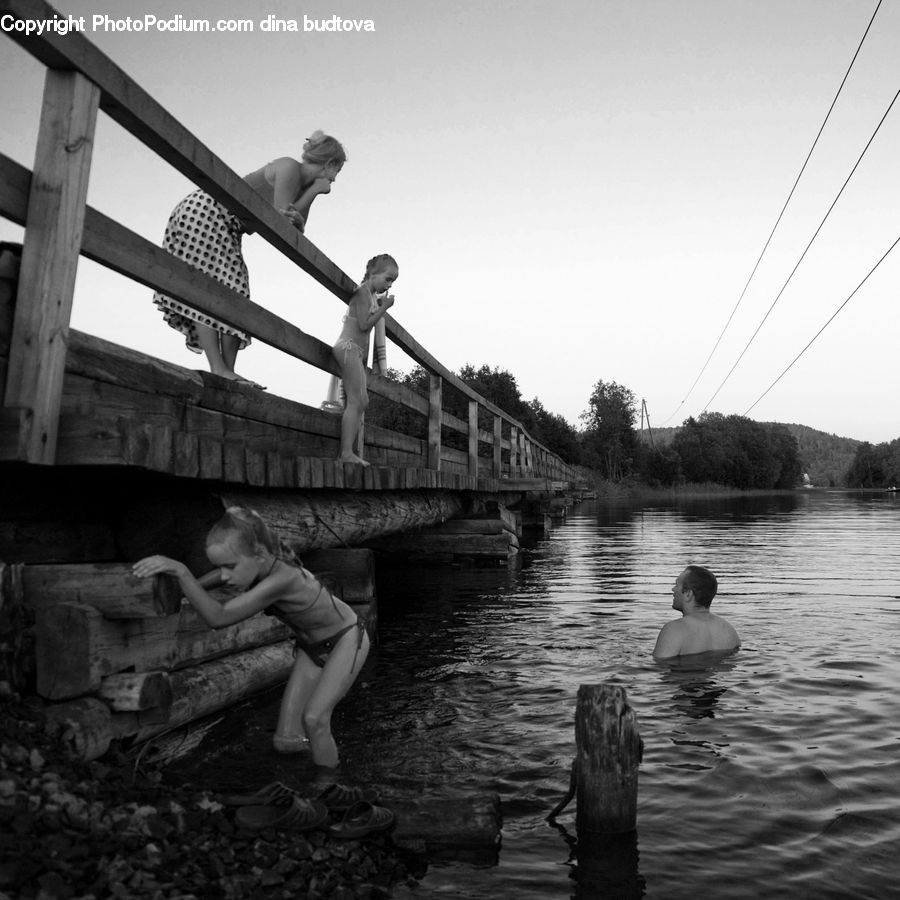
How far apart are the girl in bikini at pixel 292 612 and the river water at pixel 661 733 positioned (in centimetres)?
37

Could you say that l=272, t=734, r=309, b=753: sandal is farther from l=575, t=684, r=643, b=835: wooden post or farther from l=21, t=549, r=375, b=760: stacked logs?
l=575, t=684, r=643, b=835: wooden post

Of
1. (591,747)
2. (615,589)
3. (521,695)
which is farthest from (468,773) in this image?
(615,589)

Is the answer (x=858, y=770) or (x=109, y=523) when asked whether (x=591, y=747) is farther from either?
(x=109, y=523)

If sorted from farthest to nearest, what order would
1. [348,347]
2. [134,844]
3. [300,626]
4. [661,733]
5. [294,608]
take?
[348,347] < [661,733] < [300,626] < [294,608] < [134,844]

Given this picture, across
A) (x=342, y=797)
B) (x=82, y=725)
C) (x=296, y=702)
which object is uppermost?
(x=82, y=725)

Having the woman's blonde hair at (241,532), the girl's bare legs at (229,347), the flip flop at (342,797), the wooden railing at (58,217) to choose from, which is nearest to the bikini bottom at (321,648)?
the woman's blonde hair at (241,532)

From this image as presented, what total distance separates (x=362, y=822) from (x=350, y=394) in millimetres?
4232

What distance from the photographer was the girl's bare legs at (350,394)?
7082mm

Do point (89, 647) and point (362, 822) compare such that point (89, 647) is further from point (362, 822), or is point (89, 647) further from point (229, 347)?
point (229, 347)

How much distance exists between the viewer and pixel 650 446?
3962 inches

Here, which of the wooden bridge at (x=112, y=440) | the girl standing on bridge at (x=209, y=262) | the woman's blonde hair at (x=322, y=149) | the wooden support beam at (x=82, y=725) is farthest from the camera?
the woman's blonde hair at (x=322, y=149)

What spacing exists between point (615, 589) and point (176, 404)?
8872 millimetres

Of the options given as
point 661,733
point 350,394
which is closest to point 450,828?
point 661,733

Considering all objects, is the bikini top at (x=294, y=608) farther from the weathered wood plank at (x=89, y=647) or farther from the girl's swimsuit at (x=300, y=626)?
the weathered wood plank at (x=89, y=647)
